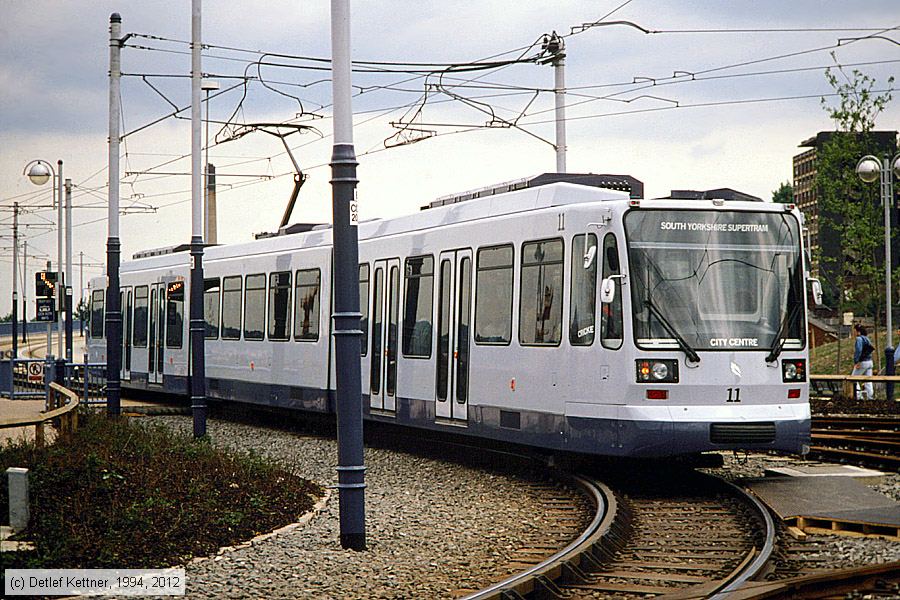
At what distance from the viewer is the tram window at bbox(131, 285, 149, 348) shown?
32688 mm

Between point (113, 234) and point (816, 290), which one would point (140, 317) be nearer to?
point (113, 234)

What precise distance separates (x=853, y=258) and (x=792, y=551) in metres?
28.2

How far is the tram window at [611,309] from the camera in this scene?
14.2 meters

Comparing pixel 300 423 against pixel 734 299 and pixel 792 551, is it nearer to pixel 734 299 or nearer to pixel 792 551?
pixel 734 299

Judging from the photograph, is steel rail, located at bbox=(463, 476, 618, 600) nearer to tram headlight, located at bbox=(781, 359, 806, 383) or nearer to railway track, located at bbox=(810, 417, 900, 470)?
tram headlight, located at bbox=(781, 359, 806, 383)

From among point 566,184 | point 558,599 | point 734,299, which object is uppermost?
point 566,184

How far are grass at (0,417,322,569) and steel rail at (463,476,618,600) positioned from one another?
2.56 meters

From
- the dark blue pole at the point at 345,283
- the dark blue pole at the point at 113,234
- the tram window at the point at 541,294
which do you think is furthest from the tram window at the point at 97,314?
the dark blue pole at the point at 345,283

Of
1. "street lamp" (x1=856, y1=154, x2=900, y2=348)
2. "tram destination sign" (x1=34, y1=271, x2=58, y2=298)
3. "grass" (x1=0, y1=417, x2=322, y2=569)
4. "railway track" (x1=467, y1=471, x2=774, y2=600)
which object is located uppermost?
"street lamp" (x1=856, y1=154, x2=900, y2=348)

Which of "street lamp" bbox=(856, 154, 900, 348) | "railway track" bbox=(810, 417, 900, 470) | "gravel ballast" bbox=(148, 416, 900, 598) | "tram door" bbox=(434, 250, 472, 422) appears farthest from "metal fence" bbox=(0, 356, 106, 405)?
"street lamp" bbox=(856, 154, 900, 348)

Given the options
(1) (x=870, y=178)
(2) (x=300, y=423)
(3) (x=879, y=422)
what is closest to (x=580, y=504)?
(3) (x=879, y=422)

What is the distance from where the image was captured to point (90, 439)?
55.2 ft

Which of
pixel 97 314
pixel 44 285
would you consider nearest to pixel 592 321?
pixel 97 314

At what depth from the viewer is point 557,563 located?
968cm
